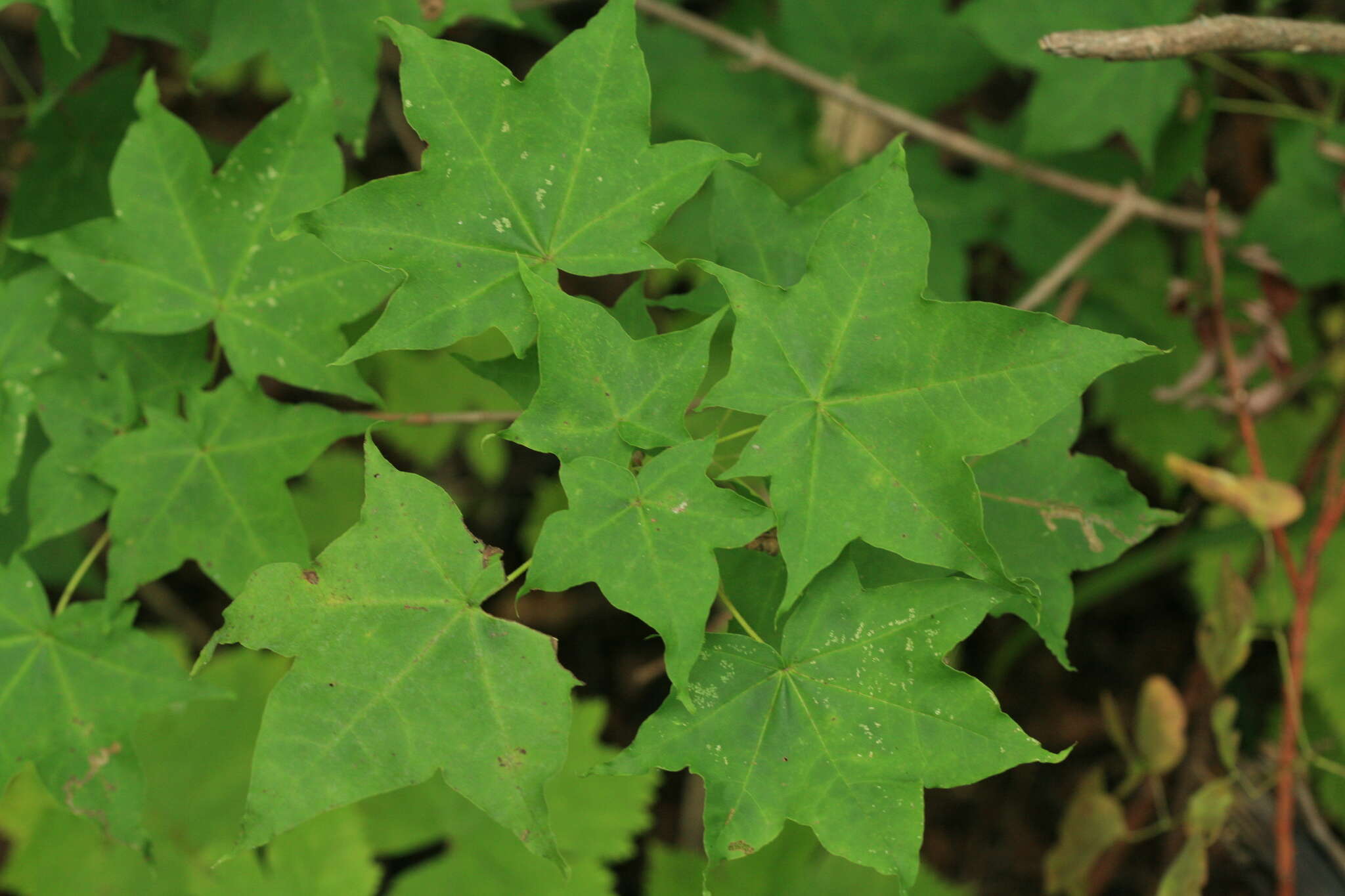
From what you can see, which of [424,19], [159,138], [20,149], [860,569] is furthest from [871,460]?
[20,149]

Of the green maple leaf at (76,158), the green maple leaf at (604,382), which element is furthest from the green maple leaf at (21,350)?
the green maple leaf at (604,382)

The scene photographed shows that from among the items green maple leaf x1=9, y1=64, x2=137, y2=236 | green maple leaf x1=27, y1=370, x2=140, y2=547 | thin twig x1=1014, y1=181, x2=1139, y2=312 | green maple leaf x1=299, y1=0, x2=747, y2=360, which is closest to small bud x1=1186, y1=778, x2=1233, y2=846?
thin twig x1=1014, y1=181, x2=1139, y2=312

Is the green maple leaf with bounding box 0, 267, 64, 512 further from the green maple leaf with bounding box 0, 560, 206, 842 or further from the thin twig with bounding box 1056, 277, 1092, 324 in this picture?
the thin twig with bounding box 1056, 277, 1092, 324

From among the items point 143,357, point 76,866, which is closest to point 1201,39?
point 143,357

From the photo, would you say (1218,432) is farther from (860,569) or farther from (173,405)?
(173,405)

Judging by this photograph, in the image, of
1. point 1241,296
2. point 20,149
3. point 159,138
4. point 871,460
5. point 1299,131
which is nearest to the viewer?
point 871,460

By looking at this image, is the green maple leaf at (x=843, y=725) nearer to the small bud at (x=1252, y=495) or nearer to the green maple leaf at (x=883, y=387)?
the green maple leaf at (x=883, y=387)

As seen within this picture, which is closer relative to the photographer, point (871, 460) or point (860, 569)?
point (871, 460)
